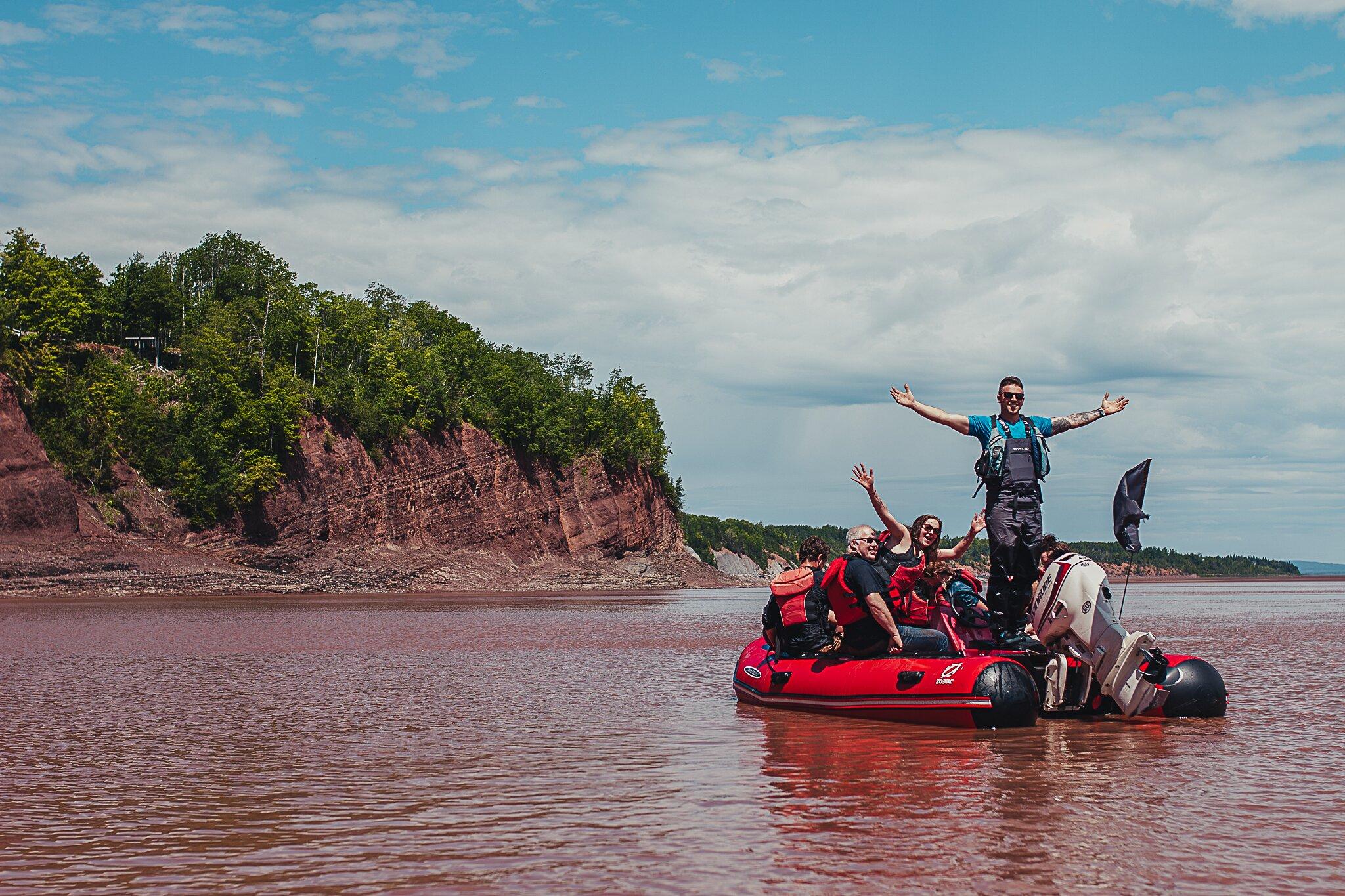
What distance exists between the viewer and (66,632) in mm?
28078

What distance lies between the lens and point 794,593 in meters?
13.5

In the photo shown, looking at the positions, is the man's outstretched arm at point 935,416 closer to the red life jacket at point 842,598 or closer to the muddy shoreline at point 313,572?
the red life jacket at point 842,598

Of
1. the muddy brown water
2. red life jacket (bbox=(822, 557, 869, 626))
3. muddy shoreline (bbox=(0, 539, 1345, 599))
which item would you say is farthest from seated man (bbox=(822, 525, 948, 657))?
muddy shoreline (bbox=(0, 539, 1345, 599))

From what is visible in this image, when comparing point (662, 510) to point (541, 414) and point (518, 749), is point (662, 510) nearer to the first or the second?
point (541, 414)

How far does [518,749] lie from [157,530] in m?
59.7

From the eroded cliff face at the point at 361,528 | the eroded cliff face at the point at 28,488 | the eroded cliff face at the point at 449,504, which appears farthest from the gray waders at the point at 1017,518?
the eroded cliff face at the point at 449,504

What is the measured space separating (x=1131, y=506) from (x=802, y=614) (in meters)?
3.70

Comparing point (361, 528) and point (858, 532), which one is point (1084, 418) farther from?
point (361, 528)

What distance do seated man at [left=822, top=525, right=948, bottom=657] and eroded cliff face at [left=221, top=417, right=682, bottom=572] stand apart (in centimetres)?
5882

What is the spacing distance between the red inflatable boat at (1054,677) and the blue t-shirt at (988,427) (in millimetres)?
1263

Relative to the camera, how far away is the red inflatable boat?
11328mm

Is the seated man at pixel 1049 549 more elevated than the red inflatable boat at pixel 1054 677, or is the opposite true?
the seated man at pixel 1049 549

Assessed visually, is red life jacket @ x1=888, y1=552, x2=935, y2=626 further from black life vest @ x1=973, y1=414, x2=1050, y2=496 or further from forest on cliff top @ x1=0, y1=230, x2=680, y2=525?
forest on cliff top @ x1=0, y1=230, x2=680, y2=525

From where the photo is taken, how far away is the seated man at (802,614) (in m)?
13.4
